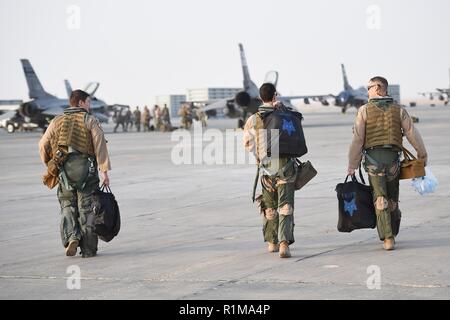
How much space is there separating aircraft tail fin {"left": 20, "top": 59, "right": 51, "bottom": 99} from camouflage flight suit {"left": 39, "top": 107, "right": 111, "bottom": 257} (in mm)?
48645

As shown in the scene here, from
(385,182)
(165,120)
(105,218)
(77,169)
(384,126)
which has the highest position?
(384,126)

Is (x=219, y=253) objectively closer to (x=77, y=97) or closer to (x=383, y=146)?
(x=383, y=146)

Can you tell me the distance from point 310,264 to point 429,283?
1.47 meters

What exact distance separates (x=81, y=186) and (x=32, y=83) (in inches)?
1950

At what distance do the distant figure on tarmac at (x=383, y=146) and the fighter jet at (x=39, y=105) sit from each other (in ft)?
146

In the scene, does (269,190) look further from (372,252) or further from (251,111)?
(251,111)

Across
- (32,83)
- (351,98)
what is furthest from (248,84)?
(351,98)

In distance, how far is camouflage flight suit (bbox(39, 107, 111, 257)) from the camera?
31.4 ft

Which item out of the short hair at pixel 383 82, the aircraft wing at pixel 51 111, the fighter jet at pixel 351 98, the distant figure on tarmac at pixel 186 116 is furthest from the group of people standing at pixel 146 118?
the short hair at pixel 383 82

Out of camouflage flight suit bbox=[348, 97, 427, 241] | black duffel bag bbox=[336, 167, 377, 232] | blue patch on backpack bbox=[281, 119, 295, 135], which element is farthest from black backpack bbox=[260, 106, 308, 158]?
black duffel bag bbox=[336, 167, 377, 232]

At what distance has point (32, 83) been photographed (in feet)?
189

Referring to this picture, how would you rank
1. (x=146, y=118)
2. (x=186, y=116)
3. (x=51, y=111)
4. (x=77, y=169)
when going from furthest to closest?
(x=146, y=118) < (x=186, y=116) < (x=51, y=111) < (x=77, y=169)

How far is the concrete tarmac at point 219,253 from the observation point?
751 centimetres
